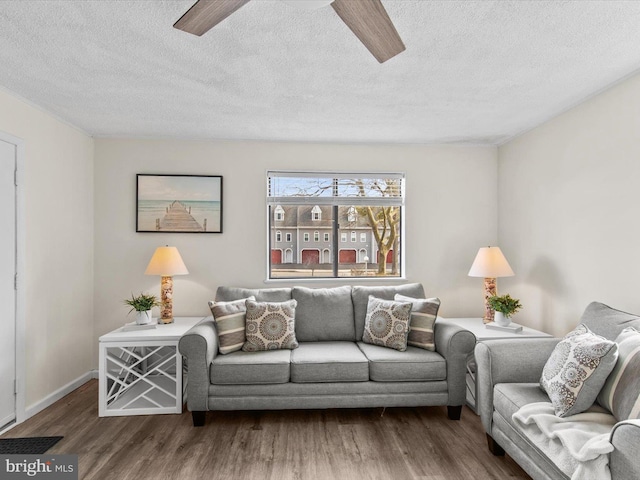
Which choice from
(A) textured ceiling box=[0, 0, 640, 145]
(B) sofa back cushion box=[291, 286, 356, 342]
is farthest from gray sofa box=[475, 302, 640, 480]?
(A) textured ceiling box=[0, 0, 640, 145]

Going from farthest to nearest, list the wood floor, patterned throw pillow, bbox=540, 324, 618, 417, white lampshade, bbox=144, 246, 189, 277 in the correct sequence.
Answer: white lampshade, bbox=144, 246, 189, 277 → the wood floor → patterned throw pillow, bbox=540, 324, 618, 417

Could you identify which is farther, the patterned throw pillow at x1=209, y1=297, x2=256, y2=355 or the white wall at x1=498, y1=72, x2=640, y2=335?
the patterned throw pillow at x1=209, y1=297, x2=256, y2=355

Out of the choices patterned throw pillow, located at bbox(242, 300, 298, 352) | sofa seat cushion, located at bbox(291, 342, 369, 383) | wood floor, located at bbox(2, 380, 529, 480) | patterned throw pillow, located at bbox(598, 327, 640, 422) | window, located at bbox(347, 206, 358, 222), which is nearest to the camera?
patterned throw pillow, located at bbox(598, 327, 640, 422)

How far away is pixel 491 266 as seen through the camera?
3582 mm

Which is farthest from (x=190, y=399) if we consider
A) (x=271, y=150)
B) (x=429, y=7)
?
(x=429, y=7)

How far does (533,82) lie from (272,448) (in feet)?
9.85

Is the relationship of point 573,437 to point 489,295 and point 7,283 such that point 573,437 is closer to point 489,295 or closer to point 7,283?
point 489,295

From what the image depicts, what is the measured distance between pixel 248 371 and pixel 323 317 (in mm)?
914

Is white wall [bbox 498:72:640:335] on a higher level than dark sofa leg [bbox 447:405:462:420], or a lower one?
higher

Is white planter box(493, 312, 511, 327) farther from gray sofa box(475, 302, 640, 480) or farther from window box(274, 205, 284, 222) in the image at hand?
window box(274, 205, 284, 222)

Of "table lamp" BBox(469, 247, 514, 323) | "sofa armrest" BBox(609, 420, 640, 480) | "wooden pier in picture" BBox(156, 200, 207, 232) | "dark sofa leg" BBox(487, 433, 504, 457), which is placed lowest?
"dark sofa leg" BBox(487, 433, 504, 457)

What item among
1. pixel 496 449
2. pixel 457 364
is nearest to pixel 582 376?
pixel 496 449

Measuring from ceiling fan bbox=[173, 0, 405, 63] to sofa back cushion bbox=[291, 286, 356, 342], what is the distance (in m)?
2.37

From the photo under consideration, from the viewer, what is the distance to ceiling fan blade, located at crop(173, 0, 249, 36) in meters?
1.46
